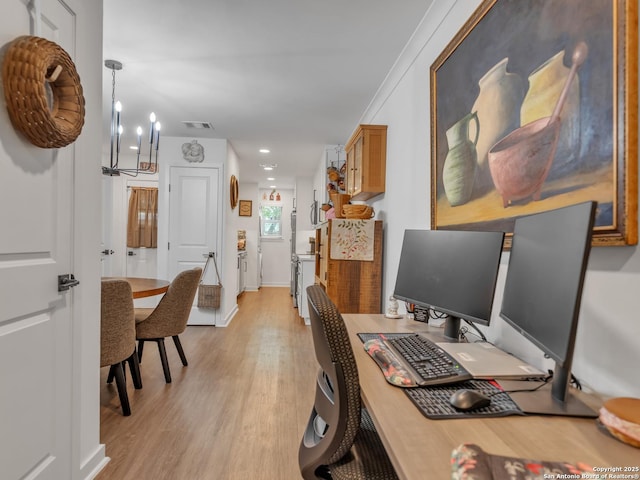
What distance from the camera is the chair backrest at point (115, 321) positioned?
2225mm

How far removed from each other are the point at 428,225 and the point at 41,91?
1925 millimetres

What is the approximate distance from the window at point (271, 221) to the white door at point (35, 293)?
7420 millimetres

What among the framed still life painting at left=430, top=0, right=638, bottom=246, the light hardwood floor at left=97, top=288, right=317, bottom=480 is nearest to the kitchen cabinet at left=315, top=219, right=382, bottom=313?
the light hardwood floor at left=97, top=288, right=317, bottom=480

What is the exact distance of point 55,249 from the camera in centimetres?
144

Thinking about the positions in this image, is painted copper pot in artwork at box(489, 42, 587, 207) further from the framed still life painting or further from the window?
the window

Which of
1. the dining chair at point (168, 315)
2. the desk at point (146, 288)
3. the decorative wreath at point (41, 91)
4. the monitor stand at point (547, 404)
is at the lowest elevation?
the dining chair at point (168, 315)

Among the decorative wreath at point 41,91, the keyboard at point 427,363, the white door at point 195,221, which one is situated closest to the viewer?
the keyboard at point 427,363

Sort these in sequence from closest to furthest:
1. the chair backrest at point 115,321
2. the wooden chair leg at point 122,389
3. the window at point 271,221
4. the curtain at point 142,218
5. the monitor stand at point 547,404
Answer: the monitor stand at point 547,404 → the chair backrest at point 115,321 → the wooden chair leg at point 122,389 → the curtain at point 142,218 → the window at point 271,221

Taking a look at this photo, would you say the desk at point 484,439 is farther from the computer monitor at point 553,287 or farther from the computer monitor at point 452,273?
the computer monitor at point 452,273

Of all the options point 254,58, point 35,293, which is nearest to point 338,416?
point 35,293

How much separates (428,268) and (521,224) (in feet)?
1.70

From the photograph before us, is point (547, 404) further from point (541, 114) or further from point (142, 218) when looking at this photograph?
point (142, 218)

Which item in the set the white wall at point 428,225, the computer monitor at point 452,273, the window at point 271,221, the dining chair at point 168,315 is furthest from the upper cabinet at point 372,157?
the window at point 271,221

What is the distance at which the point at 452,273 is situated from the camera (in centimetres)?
139
